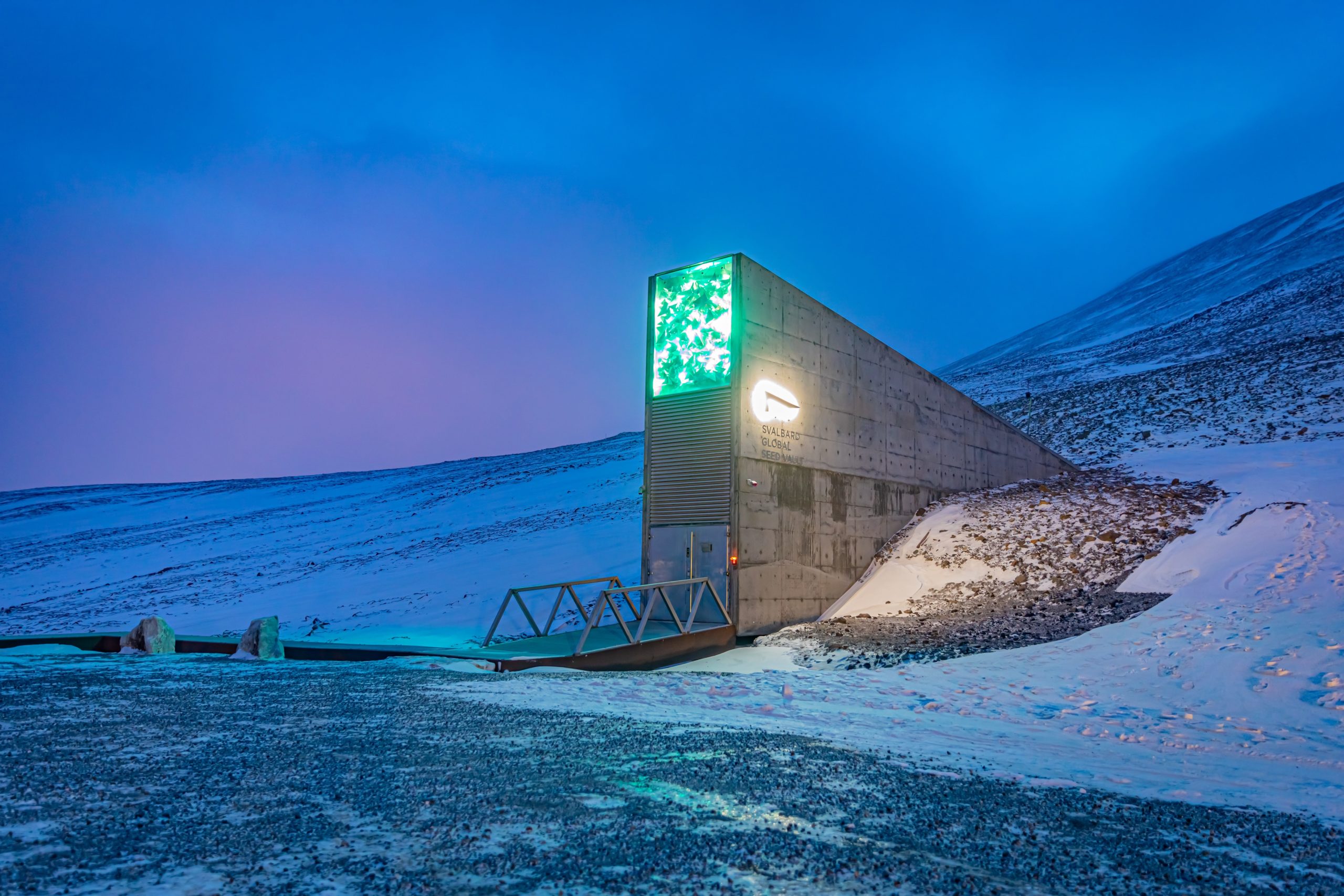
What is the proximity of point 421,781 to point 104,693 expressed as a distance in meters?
4.34

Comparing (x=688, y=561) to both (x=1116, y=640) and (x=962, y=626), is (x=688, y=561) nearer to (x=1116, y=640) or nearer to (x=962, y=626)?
(x=962, y=626)

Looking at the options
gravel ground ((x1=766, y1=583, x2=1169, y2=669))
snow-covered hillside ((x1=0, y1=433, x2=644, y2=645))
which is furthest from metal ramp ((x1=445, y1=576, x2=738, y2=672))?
snow-covered hillside ((x1=0, y1=433, x2=644, y2=645))

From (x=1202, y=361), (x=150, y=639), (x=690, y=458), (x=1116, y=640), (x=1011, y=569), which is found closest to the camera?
(x=1116, y=640)

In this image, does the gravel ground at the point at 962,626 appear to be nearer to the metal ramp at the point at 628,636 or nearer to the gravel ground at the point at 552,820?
the metal ramp at the point at 628,636

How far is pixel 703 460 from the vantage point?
12.8 m

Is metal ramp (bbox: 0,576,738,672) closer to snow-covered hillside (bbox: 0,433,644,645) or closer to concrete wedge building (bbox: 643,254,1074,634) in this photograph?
concrete wedge building (bbox: 643,254,1074,634)

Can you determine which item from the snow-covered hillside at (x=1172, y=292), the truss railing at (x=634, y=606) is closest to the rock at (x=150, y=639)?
the truss railing at (x=634, y=606)

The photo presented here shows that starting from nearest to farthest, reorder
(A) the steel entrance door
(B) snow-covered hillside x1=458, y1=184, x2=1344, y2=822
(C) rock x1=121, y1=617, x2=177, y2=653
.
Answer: (B) snow-covered hillside x1=458, y1=184, x2=1344, y2=822, (C) rock x1=121, y1=617, x2=177, y2=653, (A) the steel entrance door

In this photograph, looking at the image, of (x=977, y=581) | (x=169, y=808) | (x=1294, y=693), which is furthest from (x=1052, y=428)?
(x=169, y=808)

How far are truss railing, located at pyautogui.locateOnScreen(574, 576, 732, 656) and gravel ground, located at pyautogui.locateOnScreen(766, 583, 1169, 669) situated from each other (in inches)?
54.2

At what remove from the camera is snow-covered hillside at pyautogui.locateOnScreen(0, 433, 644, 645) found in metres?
18.1

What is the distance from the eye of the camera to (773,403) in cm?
1320

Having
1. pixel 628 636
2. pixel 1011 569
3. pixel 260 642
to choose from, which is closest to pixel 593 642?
pixel 628 636

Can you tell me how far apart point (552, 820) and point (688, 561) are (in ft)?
30.3
